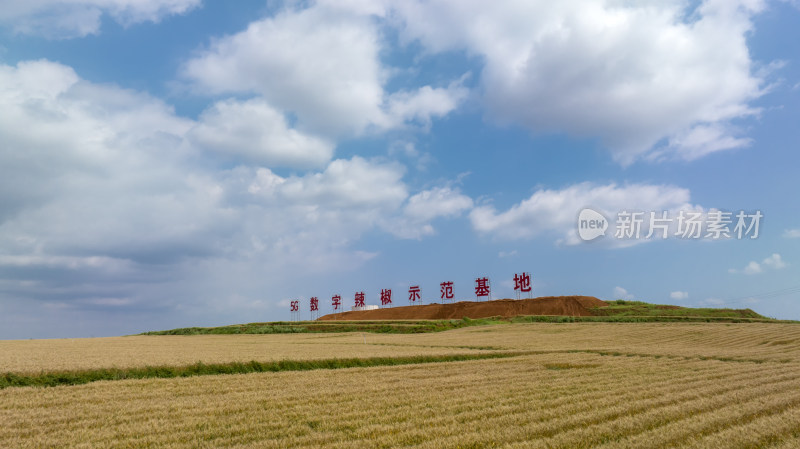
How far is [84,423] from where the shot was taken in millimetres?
12812

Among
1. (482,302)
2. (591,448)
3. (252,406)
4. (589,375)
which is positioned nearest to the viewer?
(591,448)

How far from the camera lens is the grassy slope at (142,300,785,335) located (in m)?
76.6

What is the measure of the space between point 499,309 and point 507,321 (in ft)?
60.7

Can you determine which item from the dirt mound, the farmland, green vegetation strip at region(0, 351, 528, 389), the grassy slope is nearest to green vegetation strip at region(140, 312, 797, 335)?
the grassy slope

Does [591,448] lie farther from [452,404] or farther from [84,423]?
[84,423]

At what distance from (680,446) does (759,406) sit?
19.1 feet

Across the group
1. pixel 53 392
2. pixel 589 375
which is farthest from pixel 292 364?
pixel 589 375

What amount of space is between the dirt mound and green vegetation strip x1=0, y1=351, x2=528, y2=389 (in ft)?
242

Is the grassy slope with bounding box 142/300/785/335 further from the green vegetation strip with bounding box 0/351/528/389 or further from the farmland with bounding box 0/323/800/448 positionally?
the farmland with bounding box 0/323/800/448

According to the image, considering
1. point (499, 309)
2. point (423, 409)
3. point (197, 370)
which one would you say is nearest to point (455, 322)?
point (499, 309)

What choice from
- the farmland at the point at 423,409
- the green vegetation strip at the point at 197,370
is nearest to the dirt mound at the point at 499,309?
the green vegetation strip at the point at 197,370

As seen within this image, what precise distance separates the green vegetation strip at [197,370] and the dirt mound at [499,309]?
7387cm

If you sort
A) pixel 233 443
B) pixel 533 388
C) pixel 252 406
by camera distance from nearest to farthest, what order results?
pixel 233 443
pixel 252 406
pixel 533 388

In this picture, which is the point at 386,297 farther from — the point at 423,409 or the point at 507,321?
the point at 423,409
